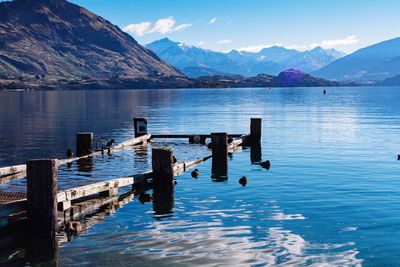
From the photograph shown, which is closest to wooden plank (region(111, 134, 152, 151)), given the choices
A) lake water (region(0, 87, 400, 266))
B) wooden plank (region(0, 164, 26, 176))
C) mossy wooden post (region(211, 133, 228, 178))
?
lake water (region(0, 87, 400, 266))

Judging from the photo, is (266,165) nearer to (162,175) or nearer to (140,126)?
(162,175)

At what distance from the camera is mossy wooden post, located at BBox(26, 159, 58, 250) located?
16.9 meters

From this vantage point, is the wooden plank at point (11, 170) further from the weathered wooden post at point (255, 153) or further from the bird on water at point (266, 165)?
the weathered wooden post at point (255, 153)

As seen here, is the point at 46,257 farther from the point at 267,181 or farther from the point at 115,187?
the point at 267,181

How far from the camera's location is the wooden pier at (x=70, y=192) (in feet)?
56.0

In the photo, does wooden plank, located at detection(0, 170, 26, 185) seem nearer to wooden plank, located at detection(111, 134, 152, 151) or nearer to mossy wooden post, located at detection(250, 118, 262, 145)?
wooden plank, located at detection(111, 134, 152, 151)

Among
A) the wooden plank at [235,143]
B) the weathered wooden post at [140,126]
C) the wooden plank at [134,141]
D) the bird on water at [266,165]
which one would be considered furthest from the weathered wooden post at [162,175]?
the weathered wooden post at [140,126]

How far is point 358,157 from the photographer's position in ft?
131

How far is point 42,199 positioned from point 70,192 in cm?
270

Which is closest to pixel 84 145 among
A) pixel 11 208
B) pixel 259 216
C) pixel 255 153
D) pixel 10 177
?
pixel 10 177

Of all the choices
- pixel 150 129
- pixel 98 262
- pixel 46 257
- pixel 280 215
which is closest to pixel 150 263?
pixel 98 262

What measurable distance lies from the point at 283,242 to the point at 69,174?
57.7 feet

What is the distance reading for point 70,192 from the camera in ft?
64.8

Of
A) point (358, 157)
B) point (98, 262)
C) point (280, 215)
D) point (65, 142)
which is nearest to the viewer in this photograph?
point (98, 262)
